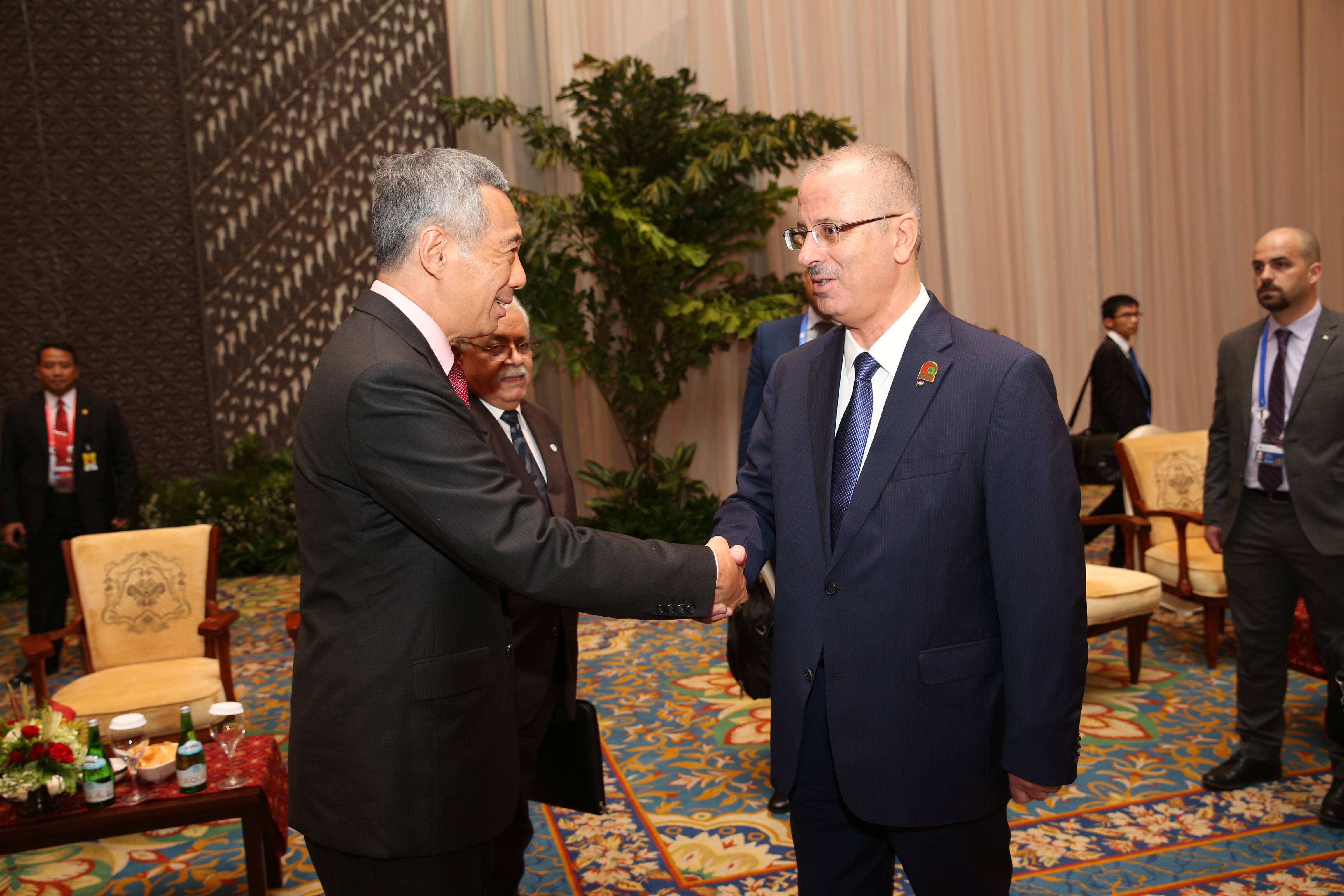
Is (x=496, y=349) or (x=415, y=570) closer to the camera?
(x=415, y=570)

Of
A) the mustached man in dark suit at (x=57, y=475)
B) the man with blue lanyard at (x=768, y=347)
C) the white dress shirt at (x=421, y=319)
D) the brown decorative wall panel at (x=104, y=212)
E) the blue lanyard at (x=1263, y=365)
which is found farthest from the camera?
the brown decorative wall panel at (x=104, y=212)

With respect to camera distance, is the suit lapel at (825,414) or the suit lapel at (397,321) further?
the suit lapel at (825,414)

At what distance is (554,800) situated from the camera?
269 cm

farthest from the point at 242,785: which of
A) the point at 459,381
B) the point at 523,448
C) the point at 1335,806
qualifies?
the point at 1335,806

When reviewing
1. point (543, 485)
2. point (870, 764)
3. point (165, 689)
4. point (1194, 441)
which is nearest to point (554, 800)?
point (543, 485)

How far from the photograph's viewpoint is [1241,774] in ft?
11.2

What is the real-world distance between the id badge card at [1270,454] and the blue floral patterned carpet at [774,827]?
Result: 3.63 ft

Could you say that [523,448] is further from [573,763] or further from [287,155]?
[287,155]

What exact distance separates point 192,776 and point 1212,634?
4.28 m

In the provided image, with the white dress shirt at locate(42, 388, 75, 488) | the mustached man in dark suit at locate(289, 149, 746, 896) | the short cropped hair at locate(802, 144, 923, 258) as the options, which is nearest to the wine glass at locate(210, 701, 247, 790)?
the mustached man in dark suit at locate(289, 149, 746, 896)

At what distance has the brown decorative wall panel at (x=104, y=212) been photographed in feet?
25.2

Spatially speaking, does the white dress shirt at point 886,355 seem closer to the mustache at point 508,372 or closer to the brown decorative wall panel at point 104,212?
the mustache at point 508,372

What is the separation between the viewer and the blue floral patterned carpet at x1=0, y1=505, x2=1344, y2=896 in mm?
2947

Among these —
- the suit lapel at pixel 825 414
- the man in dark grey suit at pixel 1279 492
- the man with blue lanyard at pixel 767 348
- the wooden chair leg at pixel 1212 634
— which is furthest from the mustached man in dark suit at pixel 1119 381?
the suit lapel at pixel 825 414
